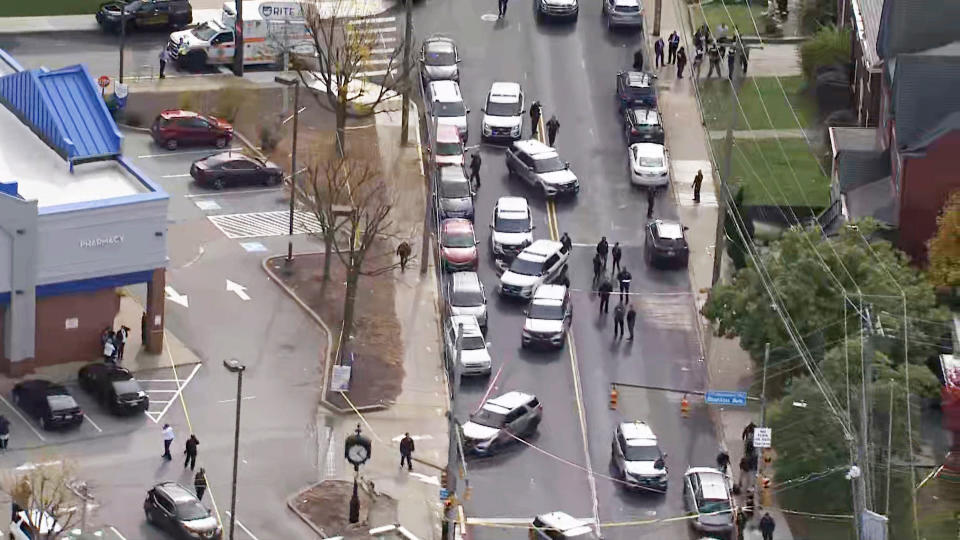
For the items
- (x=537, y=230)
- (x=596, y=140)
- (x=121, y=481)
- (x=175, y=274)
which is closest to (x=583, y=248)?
(x=537, y=230)

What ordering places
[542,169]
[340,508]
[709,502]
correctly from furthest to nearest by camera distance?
[542,169]
[709,502]
[340,508]

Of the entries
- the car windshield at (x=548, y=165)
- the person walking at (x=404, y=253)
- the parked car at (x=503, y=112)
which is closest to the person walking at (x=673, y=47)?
the parked car at (x=503, y=112)

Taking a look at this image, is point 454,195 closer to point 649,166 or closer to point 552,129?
point 552,129

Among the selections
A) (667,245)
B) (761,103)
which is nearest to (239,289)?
(667,245)

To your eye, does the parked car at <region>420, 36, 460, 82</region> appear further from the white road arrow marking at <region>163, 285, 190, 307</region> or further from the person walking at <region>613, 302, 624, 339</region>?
the white road arrow marking at <region>163, 285, 190, 307</region>

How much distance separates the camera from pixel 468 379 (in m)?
88.5

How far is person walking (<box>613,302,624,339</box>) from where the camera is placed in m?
91.4

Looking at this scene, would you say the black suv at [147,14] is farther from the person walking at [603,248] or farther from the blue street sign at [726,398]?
the blue street sign at [726,398]

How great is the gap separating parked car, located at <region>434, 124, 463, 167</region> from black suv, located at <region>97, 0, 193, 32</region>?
18064 millimetres

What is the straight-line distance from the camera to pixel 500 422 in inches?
3310

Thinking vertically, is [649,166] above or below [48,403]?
above

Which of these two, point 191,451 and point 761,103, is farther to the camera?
point 761,103

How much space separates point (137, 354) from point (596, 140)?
92.9 ft

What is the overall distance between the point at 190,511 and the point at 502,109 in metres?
36.5
